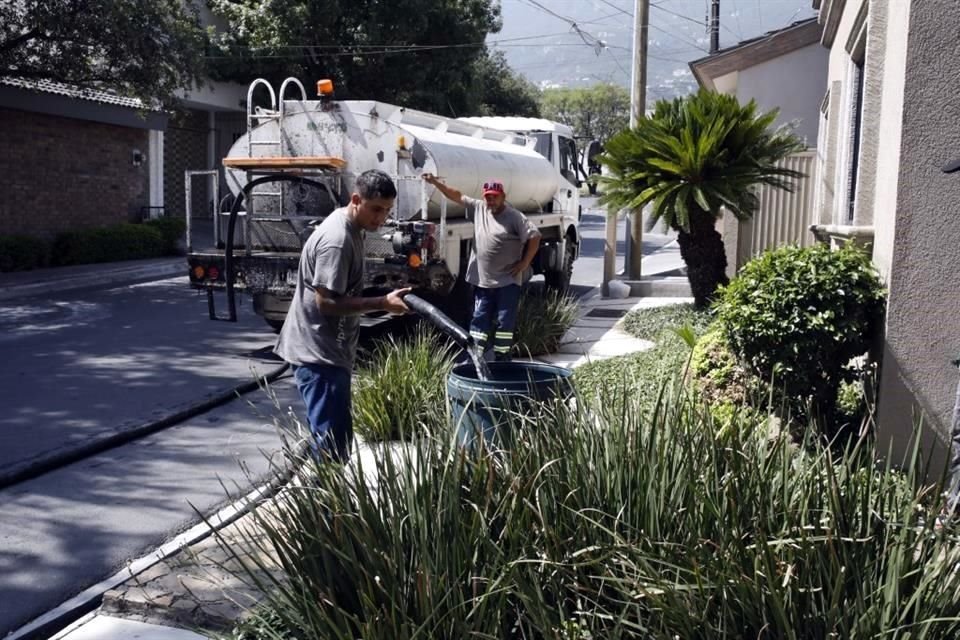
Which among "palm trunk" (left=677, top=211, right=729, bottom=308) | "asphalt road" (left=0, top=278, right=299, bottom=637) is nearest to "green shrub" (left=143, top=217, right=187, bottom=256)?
"asphalt road" (left=0, top=278, right=299, bottom=637)

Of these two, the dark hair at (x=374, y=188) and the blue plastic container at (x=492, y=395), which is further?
the dark hair at (x=374, y=188)

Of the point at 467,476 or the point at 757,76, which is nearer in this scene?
the point at 467,476

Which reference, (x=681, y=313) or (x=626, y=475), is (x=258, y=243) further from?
(x=626, y=475)

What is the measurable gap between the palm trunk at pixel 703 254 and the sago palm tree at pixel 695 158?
0.96ft

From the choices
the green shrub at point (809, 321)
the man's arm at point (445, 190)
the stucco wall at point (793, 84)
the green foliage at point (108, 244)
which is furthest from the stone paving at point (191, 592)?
the green foliage at point (108, 244)

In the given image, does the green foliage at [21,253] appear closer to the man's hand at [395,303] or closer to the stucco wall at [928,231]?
the man's hand at [395,303]

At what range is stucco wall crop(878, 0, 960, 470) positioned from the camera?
564 cm

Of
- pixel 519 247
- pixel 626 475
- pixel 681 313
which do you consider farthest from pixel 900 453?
pixel 681 313

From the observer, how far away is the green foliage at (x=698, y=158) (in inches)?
437

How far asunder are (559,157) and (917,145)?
11506mm

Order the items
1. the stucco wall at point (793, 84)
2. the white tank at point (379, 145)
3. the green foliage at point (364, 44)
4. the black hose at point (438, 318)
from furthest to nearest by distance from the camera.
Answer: the green foliage at point (364, 44)
the stucco wall at point (793, 84)
the white tank at point (379, 145)
the black hose at point (438, 318)

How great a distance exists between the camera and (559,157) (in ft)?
55.8

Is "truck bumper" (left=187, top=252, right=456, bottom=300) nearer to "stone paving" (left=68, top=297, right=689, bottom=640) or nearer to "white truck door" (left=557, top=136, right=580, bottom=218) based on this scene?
"stone paving" (left=68, top=297, right=689, bottom=640)

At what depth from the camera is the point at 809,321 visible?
20.2ft
